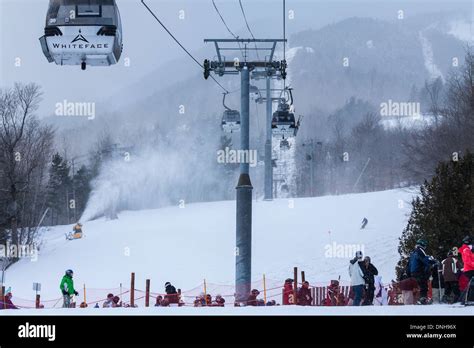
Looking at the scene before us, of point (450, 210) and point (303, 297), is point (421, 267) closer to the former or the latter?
point (303, 297)

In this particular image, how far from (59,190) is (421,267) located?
73.2 metres

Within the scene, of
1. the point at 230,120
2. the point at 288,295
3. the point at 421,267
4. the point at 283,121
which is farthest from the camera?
the point at 230,120

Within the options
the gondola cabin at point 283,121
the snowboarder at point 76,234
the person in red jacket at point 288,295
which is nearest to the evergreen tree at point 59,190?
the snowboarder at point 76,234

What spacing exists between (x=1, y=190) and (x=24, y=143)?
496cm

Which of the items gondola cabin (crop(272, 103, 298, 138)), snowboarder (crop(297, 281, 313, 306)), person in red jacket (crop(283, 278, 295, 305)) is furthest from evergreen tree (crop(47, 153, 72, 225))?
snowboarder (crop(297, 281, 313, 306))

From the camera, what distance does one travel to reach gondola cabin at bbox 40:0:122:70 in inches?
582

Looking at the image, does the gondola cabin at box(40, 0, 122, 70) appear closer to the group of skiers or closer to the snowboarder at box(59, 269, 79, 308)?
the snowboarder at box(59, 269, 79, 308)

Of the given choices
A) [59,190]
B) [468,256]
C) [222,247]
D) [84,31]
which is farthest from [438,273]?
[59,190]

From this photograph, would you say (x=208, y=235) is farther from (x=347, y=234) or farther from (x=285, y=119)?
(x=285, y=119)

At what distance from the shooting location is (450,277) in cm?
1766

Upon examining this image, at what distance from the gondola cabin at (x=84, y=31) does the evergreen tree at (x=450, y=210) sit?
37.3ft
